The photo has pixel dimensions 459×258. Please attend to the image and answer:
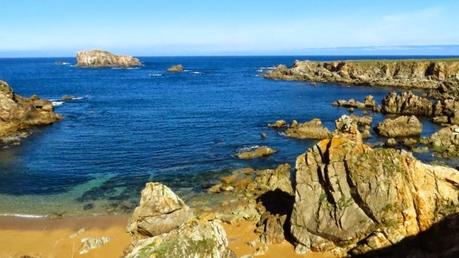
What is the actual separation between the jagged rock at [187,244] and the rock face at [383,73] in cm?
10471

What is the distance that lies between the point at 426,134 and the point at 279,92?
6586 cm

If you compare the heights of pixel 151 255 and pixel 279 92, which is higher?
pixel 151 255

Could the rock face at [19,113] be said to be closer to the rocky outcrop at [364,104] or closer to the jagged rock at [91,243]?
the jagged rock at [91,243]

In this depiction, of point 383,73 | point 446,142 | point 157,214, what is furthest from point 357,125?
point 383,73

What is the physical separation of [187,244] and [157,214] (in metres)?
6.79

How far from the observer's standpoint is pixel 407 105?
8144cm

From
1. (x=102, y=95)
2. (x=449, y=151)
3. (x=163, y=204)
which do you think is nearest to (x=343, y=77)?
(x=102, y=95)

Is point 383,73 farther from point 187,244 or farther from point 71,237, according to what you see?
point 187,244

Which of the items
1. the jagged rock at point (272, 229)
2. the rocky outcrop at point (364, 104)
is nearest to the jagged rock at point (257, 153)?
the jagged rock at point (272, 229)

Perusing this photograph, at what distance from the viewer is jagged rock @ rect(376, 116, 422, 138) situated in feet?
204

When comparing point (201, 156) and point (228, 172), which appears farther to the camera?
point (201, 156)

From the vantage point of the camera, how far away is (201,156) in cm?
5547

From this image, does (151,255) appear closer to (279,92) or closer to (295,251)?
(295,251)

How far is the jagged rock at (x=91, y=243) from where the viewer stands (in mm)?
31211
